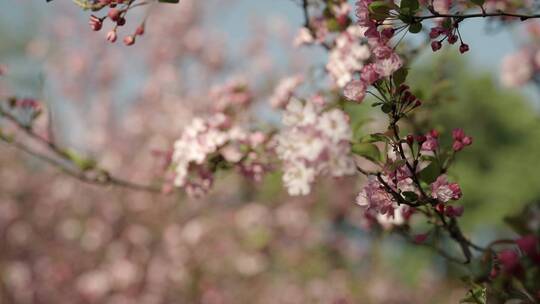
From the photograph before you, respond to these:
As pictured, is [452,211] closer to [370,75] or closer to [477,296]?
[477,296]

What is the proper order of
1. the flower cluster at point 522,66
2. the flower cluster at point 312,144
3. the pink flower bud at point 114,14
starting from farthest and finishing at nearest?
the flower cluster at point 522,66 → the pink flower bud at point 114,14 → the flower cluster at point 312,144

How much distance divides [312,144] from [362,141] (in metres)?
0.30

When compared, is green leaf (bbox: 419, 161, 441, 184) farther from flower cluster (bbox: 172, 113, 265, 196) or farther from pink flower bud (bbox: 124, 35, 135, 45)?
pink flower bud (bbox: 124, 35, 135, 45)

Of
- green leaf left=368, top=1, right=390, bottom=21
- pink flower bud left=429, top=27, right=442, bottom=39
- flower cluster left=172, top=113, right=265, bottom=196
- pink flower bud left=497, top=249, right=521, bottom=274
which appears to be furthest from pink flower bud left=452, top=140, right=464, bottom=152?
flower cluster left=172, top=113, right=265, bottom=196

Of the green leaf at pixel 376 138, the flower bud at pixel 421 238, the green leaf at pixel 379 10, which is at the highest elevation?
the green leaf at pixel 379 10

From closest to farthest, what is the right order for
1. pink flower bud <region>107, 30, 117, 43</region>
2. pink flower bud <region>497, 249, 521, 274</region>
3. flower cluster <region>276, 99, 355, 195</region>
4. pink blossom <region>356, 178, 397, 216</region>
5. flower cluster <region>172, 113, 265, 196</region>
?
pink flower bud <region>497, 249, 521, 274</region>
flower cluster <region>276, 99, 355, 195</region>
pink blossom <region>356, 178, 397, 216</region>
pink flower bud <region>107, 30, 117, 43</region>
flower cluster <region>172, 113, 265, 196</region>

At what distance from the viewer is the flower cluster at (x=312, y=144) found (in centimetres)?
130

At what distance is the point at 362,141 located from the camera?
5.16 feet

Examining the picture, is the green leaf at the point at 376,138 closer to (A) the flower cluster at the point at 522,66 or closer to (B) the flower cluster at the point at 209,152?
(B) the flower cluster at the point at 209,152

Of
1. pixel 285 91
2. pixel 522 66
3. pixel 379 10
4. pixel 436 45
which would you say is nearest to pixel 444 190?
pixel 436 45

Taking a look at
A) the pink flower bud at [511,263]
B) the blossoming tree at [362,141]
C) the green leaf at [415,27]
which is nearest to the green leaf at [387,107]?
the blossoming tree at [362,141]

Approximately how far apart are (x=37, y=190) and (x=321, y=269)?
21.9ft

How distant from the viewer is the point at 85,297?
847cm

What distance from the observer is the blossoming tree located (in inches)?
51.4
